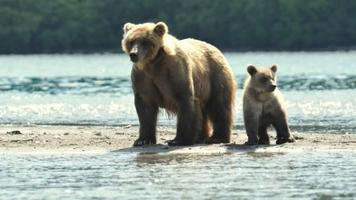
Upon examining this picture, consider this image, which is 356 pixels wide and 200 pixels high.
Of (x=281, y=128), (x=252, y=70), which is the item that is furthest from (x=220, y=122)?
(x=281, y=128)

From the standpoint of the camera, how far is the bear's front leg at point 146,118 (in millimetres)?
17688

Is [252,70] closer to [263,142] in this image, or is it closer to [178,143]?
[263,142]

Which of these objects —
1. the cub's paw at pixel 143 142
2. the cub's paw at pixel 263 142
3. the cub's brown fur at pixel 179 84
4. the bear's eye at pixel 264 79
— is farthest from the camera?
the cub's paw at pixel 143 142

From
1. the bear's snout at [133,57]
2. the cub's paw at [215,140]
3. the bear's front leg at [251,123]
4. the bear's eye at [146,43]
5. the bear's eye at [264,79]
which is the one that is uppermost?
the bear's eye at [146,43]

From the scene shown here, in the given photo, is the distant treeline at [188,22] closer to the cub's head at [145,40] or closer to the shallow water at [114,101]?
the shallow water at [114,101]

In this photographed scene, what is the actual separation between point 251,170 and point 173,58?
2.62 metres

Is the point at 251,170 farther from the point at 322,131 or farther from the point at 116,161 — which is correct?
the point at 322,131

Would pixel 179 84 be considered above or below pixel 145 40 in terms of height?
below

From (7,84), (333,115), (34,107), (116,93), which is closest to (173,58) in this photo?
(333,115)

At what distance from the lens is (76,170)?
15.7m

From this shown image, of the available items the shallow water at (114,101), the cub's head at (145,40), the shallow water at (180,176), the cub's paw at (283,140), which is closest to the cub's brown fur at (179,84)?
the cub's head at (145,40)

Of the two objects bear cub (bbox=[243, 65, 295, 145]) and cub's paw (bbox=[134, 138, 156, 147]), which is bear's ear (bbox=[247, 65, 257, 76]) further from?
cub's paw (bbox=[134, 138, 156, 147])

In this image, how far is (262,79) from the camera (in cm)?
1759

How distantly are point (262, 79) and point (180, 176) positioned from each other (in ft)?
10.3
